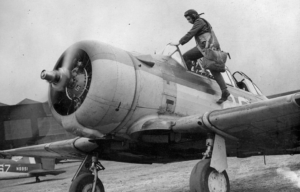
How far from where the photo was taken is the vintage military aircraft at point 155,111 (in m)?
3.91

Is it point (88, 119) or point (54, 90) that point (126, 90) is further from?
point (54, 90)

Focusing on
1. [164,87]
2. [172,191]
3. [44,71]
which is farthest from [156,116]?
[172,191]

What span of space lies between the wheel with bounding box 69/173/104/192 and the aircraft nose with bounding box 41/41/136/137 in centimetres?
125

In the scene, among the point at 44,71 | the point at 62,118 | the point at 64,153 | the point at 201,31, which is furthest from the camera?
the point at 64,153

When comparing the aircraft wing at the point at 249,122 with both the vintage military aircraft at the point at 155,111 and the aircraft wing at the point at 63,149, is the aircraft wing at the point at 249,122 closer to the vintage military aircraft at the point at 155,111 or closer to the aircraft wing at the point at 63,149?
the vintage military aircraft at the point at 155,111

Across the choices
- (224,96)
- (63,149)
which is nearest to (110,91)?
(224,96)

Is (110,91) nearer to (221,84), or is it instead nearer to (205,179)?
(205,179)

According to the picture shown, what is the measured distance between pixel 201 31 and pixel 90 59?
2.04 m

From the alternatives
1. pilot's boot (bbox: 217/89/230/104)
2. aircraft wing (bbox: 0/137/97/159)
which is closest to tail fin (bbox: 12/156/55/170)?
aircraft wing (bbox: 0/137/97/159)

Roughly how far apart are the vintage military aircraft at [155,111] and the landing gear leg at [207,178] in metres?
0.01

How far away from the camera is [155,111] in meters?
4.46

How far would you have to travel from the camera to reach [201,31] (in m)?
5.08

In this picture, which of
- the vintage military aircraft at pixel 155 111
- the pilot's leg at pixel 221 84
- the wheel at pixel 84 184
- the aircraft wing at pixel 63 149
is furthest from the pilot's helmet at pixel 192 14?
the wheel at pixel 84 184

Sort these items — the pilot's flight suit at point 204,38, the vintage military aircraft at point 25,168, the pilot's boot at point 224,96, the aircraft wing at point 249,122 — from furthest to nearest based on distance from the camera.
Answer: the vintage military aircraft at point 25,168 → the pilot's boot at point 224,96 → the pilot's flight suit at point 204,38 → the aircraft wing at point 249,122
